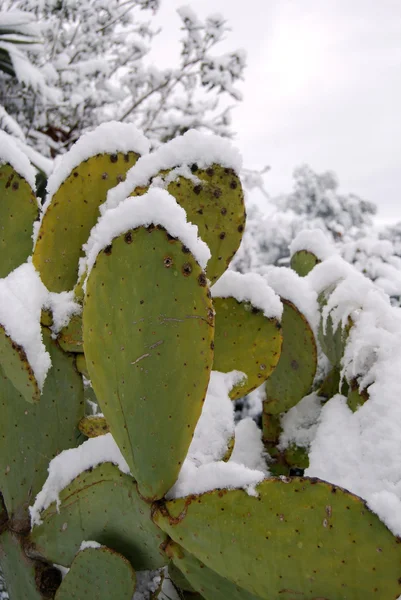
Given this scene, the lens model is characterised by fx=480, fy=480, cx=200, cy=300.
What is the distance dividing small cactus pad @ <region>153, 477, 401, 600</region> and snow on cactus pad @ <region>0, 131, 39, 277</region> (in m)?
0.53

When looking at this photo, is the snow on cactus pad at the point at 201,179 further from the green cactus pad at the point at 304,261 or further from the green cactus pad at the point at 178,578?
the green cactus pad at the point at 304,261

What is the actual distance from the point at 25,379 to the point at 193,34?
15.1 ft

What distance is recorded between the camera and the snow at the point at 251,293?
2.62ft

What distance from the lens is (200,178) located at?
2.14 feet

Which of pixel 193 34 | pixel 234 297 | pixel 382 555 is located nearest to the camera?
pixel 382 555

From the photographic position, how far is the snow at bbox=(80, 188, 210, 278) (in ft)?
1.72

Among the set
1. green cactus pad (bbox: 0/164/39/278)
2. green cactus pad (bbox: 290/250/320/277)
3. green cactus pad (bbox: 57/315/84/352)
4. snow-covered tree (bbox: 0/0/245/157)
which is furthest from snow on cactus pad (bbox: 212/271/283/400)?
snow-covered tree (bbox: 0/0/245/157)

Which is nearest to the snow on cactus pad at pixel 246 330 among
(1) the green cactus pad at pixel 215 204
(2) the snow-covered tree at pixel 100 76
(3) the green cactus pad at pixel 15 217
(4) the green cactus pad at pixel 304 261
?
(1) the green cactus pad at pixel 215 204

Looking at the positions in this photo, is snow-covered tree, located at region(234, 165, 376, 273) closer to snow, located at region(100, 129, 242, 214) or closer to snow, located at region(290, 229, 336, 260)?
snow, located at region(290, 229, 336, 260)

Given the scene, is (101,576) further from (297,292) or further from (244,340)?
(297,292)

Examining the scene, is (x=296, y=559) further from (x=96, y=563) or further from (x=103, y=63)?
(x=103, y=63)

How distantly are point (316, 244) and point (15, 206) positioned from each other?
2.51 feet

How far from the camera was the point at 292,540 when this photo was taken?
0.48 meters

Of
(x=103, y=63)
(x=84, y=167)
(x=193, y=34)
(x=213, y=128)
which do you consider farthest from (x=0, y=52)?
(x=84, y=167)
